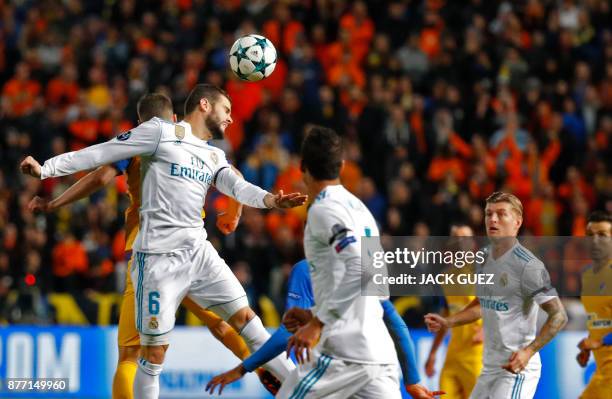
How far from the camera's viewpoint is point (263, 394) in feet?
40.5

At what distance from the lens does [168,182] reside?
7422mm

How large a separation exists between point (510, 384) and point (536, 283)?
2.24 feet

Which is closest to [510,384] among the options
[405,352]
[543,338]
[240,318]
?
[543,338]

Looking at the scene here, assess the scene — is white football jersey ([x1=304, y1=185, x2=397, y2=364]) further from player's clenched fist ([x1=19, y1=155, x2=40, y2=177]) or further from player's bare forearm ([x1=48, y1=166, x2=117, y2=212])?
player's bare forearm ([x1=48, y1=166, x2=117, y2=212])

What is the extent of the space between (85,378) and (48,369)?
439mm

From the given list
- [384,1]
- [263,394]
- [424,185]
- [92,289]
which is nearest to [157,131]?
[263,394]

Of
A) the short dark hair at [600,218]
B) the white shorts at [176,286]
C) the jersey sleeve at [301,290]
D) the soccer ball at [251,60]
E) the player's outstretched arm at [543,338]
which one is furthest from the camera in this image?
the soccer ball at [251,60]

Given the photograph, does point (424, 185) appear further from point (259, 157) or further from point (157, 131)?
point (157, 131)

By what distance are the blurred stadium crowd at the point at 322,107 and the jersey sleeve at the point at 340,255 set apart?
7.95 m

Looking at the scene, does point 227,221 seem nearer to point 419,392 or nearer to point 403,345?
point 403,345

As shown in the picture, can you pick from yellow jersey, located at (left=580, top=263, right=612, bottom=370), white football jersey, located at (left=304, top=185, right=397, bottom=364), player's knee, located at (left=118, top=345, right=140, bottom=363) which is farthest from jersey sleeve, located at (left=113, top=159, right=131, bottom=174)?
yellow jersey, located at (left=580, top=263, right=612, bottom=370)

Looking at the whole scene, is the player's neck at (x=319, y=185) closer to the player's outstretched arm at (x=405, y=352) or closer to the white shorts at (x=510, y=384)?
the player's outstretched arm at (x=405, y=352)

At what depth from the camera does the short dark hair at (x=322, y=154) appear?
583cm

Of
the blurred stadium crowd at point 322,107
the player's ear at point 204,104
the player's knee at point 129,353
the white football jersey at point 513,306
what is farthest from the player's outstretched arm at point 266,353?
the blurred stadium crowd at point 322,107
